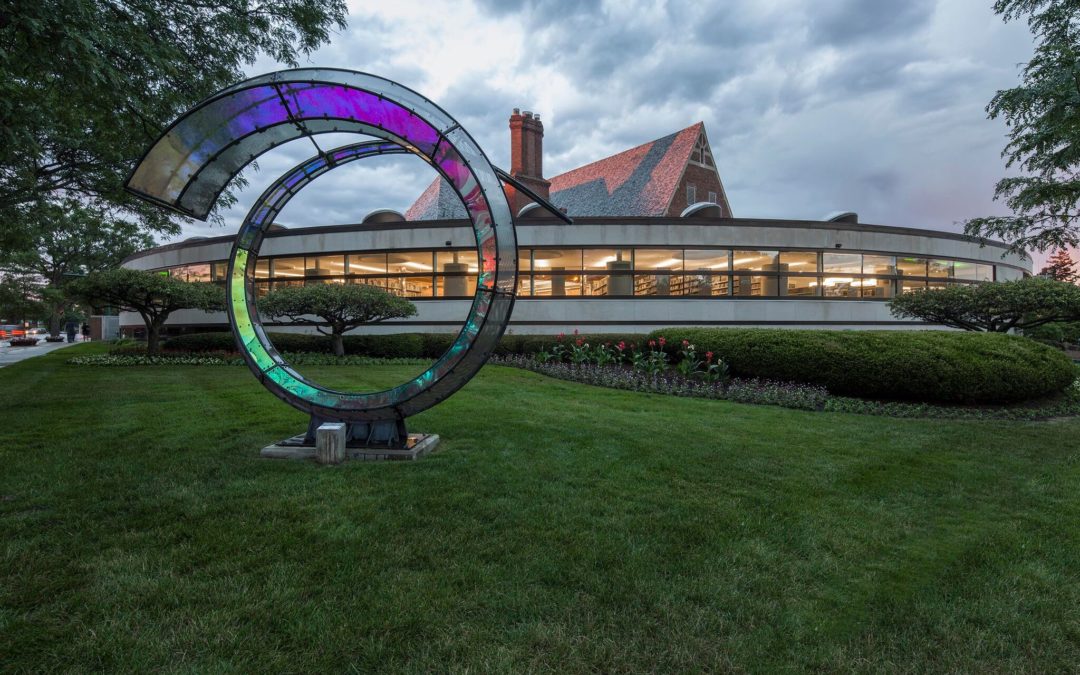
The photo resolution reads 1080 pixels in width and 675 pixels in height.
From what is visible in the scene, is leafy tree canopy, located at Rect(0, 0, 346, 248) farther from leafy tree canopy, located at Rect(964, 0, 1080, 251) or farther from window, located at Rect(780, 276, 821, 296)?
window, located at Rect(780, 276, 821, 296)

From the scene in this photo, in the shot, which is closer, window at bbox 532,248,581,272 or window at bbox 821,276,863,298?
window at bbox 532,248,581,272

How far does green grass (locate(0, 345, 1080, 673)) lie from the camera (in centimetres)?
250

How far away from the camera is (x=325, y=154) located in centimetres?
680

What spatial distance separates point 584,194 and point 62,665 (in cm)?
3711

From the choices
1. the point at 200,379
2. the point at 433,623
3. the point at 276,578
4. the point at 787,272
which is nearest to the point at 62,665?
the point at 276,578

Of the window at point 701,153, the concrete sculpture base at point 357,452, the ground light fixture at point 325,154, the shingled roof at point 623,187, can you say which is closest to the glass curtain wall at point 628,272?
the shingled roof at point 623,187

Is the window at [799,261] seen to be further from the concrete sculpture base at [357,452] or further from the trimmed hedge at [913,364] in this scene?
the concrete sculpture base at [357,452]

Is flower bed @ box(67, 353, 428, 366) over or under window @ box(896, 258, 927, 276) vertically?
under

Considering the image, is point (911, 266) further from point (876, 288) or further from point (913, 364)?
point (913, 364)

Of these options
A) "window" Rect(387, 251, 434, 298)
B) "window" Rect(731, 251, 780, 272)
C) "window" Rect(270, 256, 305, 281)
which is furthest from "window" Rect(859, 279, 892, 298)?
"window" Rect(270, 256, 305, 281)

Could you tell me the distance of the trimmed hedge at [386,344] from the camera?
19938 mm

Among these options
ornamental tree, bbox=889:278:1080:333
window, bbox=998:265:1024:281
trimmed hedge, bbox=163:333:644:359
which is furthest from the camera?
window, bbox=998:265:1024:281

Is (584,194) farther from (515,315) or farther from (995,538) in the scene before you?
(995,538)

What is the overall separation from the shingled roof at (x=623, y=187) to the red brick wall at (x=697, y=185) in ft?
2.05
